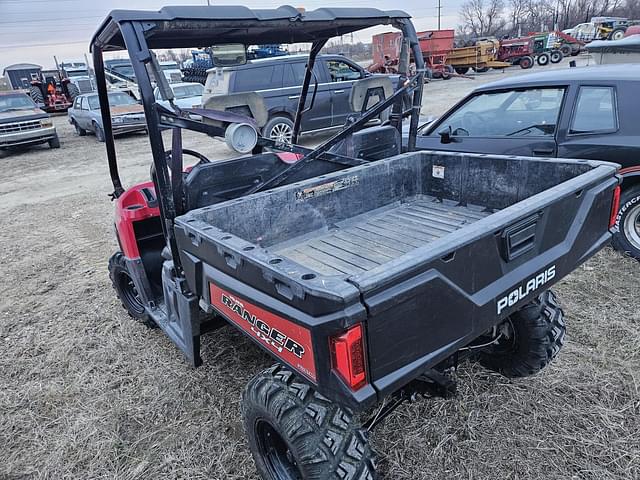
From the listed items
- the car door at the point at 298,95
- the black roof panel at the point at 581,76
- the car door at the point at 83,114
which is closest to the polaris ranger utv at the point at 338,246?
the black roof panel at the point at 581,76

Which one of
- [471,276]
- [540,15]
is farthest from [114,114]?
[540,15]

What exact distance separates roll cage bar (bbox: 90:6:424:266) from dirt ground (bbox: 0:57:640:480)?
3.58 ft

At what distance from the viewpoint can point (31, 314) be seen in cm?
408

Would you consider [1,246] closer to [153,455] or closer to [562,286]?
[153,455]

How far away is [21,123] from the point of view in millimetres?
12430

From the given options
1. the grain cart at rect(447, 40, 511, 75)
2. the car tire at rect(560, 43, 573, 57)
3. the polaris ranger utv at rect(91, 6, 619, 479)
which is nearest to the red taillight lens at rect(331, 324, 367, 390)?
the polaris ranger utv at rect(91, 6, 619, 479)

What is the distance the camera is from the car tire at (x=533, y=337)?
2586 millimetres

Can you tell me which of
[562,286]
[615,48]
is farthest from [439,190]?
[615,48]

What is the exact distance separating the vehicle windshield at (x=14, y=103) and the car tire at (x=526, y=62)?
76.9ft

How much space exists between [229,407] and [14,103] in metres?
14.0

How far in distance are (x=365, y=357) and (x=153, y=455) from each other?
169 cm

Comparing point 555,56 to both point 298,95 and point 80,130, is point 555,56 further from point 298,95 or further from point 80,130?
point 80,130

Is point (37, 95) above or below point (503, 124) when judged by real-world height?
above

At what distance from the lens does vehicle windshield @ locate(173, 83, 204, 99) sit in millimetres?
13914
